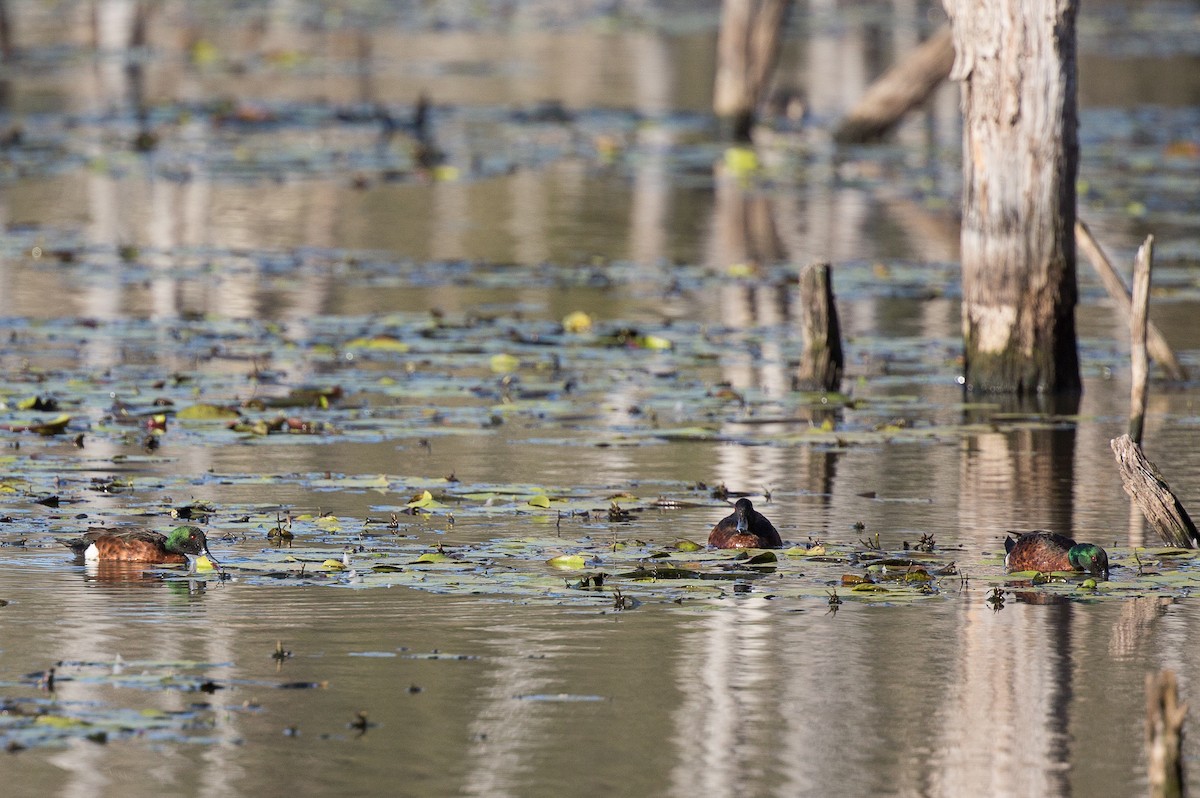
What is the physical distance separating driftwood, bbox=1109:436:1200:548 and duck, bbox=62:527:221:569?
3.41 meters

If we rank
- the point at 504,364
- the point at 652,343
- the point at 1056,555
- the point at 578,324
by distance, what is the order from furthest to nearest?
1. the point at 578,324
2. the point at 652,343
3. the point at 504,364
4. the point at 1056,555

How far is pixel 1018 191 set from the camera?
13672 millimetres

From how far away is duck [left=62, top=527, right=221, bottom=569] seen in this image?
941 cm

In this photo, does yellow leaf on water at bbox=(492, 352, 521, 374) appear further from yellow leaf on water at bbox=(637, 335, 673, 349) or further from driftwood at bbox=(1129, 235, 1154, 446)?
driftwood at bbox=(1129, 235, 1154, 446)

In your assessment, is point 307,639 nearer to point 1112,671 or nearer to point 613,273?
point 1112,671

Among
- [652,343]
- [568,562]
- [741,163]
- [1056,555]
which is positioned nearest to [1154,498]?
[1056,555]

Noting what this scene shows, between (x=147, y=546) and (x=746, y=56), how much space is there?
20753mm

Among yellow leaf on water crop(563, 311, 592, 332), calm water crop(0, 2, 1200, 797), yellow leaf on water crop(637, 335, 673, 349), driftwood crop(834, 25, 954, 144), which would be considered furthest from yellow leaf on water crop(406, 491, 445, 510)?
driftwood crop(834, 25, 954, 144)

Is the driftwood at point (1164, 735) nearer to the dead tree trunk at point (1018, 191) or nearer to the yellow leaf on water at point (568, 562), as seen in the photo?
the yellow leaf on water at point (568, 562)

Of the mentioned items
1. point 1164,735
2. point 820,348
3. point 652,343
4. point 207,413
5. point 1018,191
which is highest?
point 1018,191

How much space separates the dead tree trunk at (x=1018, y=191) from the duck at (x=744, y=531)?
4.32 metres

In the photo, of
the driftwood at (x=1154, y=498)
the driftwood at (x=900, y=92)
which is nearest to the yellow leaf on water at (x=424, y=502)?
the driftwood at (x=1154, y=498)

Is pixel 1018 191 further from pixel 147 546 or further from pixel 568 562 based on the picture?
pixel 147 546

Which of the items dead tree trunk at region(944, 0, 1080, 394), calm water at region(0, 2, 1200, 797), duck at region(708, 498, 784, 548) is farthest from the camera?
dead tree trunk at region(944, 0, 1080, 394)
